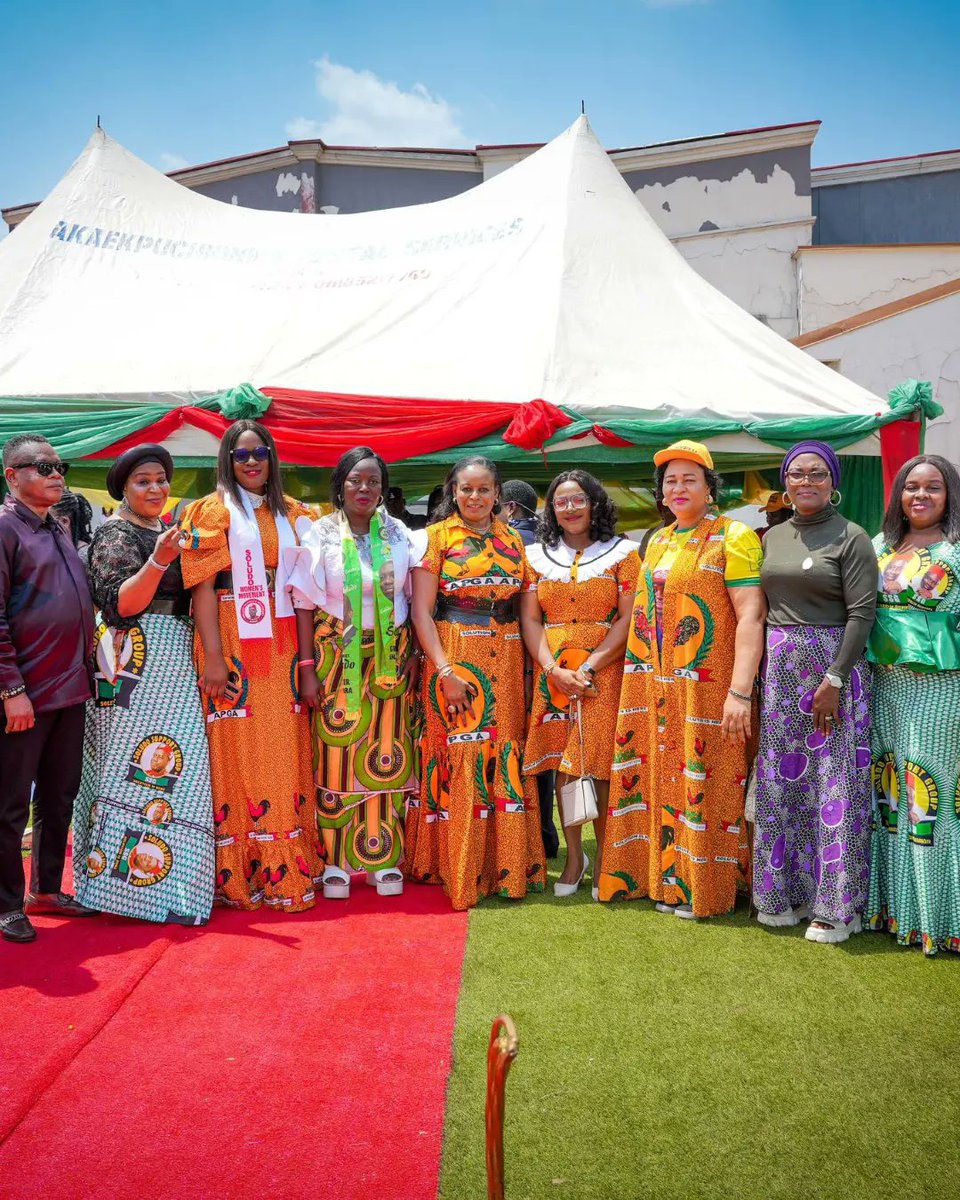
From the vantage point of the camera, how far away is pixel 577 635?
3791mm

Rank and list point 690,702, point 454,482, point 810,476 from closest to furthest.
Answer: point 810,476 < point 690,702 < point 454,482

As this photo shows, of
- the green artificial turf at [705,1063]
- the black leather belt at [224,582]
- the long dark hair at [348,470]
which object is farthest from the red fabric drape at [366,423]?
the green artificial turf at [705,1063]

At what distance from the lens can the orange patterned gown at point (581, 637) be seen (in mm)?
3773

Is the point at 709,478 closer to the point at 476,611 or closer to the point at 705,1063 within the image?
the point at 476,611

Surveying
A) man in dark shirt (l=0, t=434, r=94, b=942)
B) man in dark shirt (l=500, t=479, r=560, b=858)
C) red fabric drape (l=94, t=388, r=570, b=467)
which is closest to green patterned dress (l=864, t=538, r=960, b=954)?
man in dark shirt (l=500, t=479, r=560, b=858)

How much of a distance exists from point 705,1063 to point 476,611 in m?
1.79

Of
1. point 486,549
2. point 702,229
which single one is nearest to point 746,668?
point 486,549

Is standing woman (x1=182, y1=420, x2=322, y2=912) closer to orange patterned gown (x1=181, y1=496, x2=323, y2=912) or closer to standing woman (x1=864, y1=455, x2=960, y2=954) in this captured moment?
orange patterned gown (x1=181, y1=496, x2=323, y2=912)

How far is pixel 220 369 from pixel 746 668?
380 cm

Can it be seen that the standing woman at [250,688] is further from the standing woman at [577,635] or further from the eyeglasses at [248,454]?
the standing woman at [577,635]

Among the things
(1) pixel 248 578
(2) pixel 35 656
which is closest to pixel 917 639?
(1) pixel 248 578

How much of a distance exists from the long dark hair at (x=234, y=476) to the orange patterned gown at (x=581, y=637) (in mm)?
1026

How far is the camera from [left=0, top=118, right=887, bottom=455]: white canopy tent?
18.4 feet

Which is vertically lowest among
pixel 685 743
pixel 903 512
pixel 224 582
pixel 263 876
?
pixel 263 876
